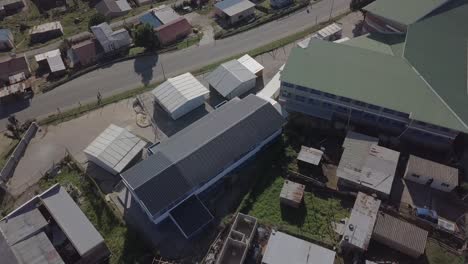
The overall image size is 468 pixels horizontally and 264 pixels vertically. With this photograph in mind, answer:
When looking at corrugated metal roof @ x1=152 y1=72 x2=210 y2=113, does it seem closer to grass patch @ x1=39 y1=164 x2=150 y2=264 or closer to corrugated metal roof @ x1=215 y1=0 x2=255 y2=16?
grass patch @ x1=39 y1=164 x2=150 y2=264

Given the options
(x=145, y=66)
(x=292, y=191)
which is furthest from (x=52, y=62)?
(x=292, y=191)

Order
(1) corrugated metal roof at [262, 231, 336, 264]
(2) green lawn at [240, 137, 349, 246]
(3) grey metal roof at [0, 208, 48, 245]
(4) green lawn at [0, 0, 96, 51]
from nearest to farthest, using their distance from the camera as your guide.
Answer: (1) corrugated metal roof at [262, 231, 336, 264] < (3) grey metal roof at [0, 208, 48, 245] < (2) green lawn at [240, 137, 349, 246] < (4) green lawn at [0, 0, 96, 51]

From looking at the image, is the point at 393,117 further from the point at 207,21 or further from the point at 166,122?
the point at 207,21

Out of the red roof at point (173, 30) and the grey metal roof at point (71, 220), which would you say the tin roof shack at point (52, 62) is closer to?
the red roof at point (173, 30)

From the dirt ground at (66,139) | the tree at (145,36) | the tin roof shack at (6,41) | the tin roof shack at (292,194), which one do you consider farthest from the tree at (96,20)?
the tin roof shack at (292,194)

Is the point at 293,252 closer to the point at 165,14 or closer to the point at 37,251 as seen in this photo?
the point at 37,251

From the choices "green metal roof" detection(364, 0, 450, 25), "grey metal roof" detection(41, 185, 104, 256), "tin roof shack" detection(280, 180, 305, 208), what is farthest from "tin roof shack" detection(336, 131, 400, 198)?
"grey metal roof" detection(41, 185, 104, 256)
